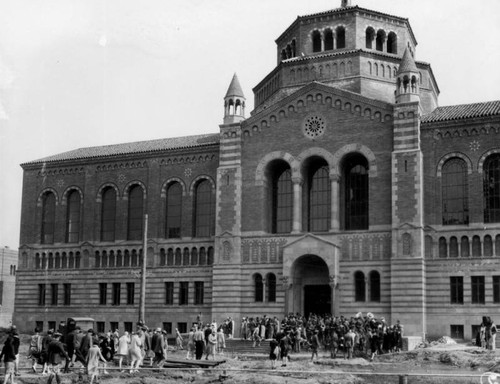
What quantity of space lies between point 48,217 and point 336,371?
35767 mm

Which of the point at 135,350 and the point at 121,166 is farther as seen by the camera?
the point at 121,166

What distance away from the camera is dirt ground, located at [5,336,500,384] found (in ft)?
95.3

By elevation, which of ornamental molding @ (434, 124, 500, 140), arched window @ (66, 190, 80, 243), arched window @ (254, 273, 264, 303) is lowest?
arched window @ (254, 273, 264, 303)

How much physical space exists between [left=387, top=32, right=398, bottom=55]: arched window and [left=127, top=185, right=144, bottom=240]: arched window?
843 inches

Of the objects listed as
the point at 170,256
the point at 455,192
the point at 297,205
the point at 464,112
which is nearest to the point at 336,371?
the point at 455,192

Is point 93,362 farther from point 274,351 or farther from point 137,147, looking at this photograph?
point 137,147

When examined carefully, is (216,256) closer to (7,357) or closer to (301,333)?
(301,333)

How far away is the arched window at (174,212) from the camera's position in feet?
185

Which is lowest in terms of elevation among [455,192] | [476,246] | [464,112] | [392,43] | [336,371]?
[336,371]

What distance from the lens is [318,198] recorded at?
5184 centimetres

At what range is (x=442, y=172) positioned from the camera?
47.7 meters

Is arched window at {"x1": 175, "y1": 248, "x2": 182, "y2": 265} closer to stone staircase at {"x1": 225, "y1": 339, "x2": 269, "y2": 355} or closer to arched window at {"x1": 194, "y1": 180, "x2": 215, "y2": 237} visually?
arched window at {"x1": 194, "y1": 180, "x2": 215, "y2": 237}

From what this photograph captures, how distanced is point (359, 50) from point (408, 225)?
14432mm

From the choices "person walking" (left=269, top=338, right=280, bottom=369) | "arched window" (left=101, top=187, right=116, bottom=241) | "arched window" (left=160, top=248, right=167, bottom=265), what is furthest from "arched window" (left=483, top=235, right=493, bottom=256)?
"arched window" (left=101, top=187, right=116, bottom=241)
